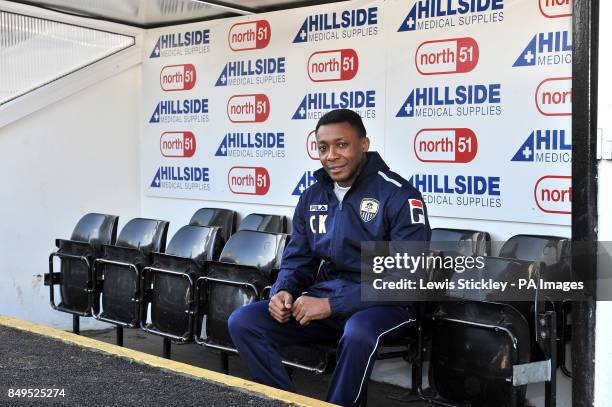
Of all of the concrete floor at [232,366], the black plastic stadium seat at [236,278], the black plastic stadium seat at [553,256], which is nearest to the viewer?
the black plastic stadium seat at [553,256]

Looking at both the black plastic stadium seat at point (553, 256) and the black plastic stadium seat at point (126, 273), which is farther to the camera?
the black plastic stadium seat at point (126, 273)

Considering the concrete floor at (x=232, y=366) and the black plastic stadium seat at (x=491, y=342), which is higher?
the black plastic stadium seat at (x=491, y=342)

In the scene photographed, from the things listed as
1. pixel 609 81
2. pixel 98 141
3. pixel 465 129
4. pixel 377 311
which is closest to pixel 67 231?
pixel 98 141

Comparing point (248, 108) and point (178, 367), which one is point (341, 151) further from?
point (248, 108)

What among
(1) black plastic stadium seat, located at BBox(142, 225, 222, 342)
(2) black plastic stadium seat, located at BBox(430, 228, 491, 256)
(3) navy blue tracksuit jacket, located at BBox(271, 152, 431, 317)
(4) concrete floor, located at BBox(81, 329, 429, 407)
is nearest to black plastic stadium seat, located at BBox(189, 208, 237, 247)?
(4) concrete floor, located at BBox(81, 329, 429, 407)

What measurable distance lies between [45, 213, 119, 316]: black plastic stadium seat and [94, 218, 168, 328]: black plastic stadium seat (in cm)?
9

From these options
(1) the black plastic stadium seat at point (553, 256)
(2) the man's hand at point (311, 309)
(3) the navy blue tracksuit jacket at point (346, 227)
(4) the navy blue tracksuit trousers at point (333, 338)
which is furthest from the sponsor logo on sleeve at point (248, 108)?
(2) the man's hand at point (311, 309)

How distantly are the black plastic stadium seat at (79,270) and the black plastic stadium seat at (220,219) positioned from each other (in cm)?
76

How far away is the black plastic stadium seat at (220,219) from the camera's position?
6199mm

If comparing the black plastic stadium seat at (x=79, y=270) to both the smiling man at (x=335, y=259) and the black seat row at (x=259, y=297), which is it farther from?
the smiling man at (x=335, y=259)

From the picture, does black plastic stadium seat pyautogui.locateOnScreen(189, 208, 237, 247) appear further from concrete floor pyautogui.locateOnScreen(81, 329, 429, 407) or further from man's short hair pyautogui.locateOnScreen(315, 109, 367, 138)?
man's short hair pyautogui.locateOnScreen(315, 109, 367, 138)

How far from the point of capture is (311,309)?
3.56 metres

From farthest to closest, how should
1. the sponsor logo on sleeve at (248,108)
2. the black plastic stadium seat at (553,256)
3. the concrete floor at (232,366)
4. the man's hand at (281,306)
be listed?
the sponsor logo on sleeve at (248,108) → the concrete floor at (232,366) → the black plastic stadium seat at (553,256) → the man's hand at (281,306)

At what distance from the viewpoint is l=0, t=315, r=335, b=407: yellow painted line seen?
8.71 feet
